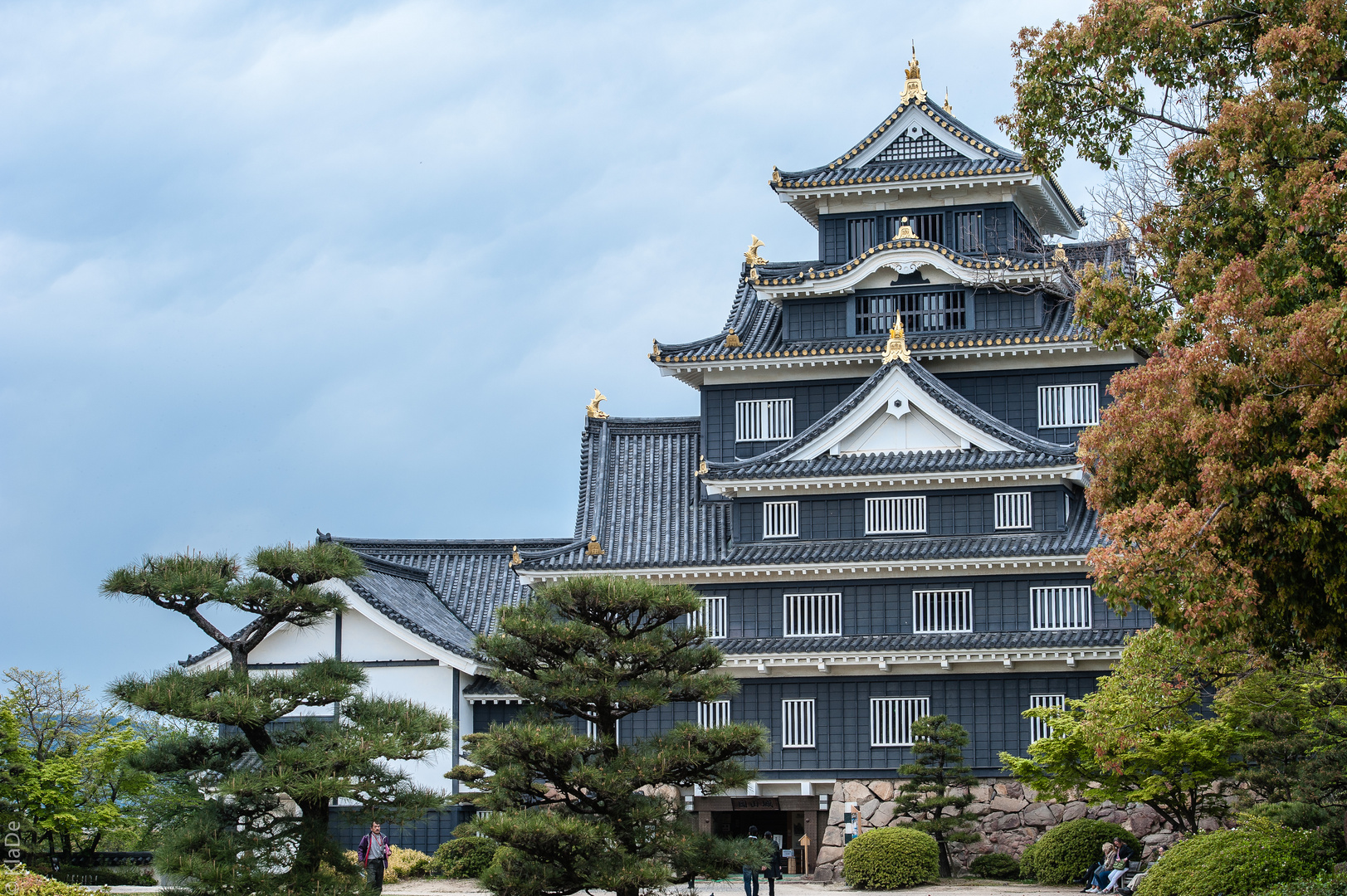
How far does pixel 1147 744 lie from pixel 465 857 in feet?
48.7

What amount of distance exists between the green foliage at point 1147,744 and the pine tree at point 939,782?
1.05m

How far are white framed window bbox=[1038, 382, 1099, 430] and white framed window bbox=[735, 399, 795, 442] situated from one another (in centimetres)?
601

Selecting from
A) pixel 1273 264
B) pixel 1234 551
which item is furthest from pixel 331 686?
pixel 1273 264

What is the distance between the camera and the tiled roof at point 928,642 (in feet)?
109

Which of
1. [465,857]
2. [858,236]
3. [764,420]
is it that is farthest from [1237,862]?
[858,236]

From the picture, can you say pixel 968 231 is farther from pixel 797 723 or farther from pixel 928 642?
pixel 797 723

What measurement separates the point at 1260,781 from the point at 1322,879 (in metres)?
6.93

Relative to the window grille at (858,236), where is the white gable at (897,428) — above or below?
below

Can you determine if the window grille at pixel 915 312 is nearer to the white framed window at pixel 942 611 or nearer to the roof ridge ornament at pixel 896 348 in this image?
the roof ridge ornament at pixel 896 348

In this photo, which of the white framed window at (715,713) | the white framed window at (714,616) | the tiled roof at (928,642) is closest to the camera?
the tiled roof at (928,642)

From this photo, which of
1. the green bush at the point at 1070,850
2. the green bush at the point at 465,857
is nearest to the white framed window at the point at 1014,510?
the green bush at the point at 1070,850

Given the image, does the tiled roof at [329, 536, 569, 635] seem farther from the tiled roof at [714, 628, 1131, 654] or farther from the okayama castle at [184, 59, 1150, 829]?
the tiled roof at [714, 628, 1131, 654]

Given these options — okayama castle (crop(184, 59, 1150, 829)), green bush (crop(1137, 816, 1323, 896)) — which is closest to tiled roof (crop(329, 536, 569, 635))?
okayama castle (crop(184, 59, 1150, 829))

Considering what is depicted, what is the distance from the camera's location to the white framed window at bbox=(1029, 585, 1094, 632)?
34.2 metres
